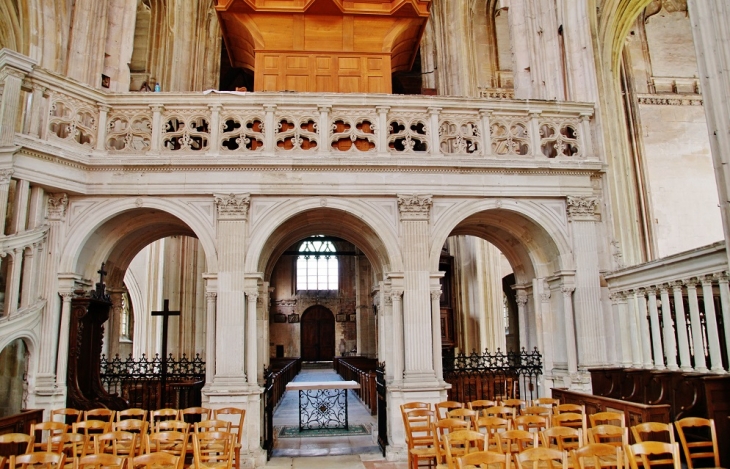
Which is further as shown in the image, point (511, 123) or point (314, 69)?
point (314, 69)

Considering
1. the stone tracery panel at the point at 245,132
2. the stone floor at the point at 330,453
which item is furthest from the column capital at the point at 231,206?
the stone floor at the point at 330,453

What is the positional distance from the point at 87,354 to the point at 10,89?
4.50 meters

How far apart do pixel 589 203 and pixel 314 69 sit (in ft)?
20.7

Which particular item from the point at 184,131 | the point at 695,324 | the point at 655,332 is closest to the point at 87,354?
the point at 184,131

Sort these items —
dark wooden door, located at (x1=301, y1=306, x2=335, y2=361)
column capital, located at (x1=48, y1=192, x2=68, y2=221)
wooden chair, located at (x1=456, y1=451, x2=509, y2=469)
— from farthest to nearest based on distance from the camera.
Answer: dark wooden door, located at (x1=301, y1=306, x2=335, y2=361)
column capital, located at (x1=48, y1=192, x2=68, y2=221)
wooden chair, located at (x1=456, y1=451, x2=509, y2=469)

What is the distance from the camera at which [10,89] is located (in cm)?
905

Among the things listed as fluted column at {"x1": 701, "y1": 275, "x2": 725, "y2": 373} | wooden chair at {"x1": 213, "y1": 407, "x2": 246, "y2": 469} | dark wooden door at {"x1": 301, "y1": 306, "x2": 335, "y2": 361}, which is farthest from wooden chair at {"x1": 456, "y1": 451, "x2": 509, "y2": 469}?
dark wooden door at {"x1": 301, "y1": 306, "x2": 335, "y2": 361}

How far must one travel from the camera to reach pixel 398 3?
41.2 ft

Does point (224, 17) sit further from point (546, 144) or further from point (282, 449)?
point (282, 449)

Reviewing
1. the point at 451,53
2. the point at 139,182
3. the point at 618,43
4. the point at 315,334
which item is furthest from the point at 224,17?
the point at 315,334

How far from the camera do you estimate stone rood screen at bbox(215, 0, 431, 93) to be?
12.6 metres

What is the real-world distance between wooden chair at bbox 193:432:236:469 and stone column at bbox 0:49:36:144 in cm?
549

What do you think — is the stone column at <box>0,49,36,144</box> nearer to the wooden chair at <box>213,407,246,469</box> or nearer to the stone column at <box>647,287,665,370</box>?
the wooden chair at <box>213,407,246,469</box>

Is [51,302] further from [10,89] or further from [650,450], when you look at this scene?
[650,450]
